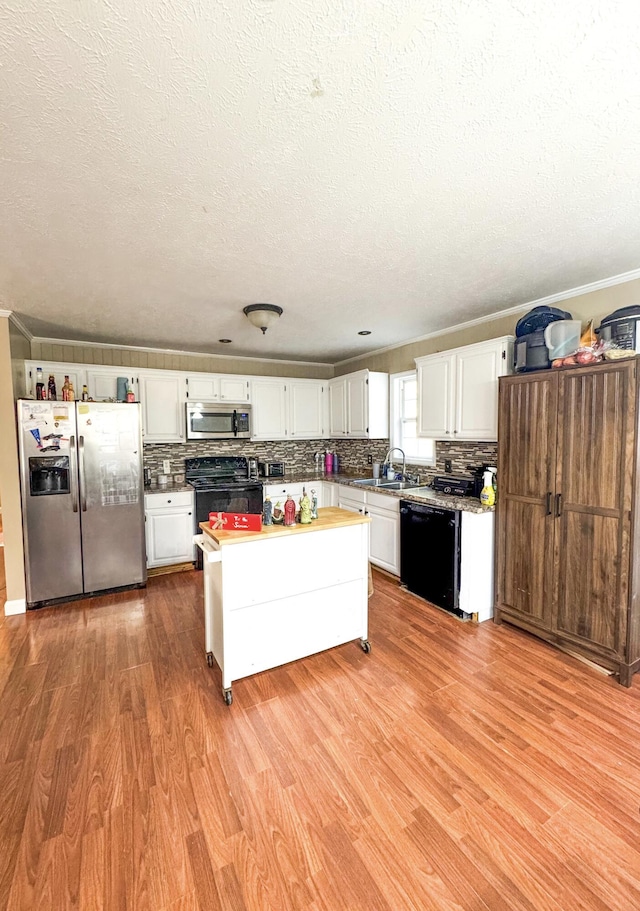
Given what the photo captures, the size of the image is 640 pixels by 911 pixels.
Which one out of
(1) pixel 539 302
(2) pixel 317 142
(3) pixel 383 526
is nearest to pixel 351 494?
(3) pixel 383 526

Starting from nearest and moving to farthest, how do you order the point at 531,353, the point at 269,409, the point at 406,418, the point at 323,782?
the point at 323,782
the point at 531,353
the point at 406,418
the point at 269,409

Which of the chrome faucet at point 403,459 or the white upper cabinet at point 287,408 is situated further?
the white upper cabinet at point 287,408

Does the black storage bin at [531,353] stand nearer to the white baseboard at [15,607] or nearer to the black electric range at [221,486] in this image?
the black electric range at [221,486]

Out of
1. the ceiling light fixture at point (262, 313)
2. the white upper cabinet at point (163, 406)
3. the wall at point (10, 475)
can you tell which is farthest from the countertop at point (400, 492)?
the wall at point (10, 475)

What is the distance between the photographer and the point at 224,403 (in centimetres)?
478

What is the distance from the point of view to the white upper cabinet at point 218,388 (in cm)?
462

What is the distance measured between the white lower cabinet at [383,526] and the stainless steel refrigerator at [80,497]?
7.48 ft

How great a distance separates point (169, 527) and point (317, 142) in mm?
3768

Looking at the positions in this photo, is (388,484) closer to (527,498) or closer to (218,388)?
(527,498)

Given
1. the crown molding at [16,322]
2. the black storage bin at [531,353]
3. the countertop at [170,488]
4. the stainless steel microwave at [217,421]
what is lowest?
the countertop at [170,488]

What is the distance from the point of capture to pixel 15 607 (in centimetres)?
332

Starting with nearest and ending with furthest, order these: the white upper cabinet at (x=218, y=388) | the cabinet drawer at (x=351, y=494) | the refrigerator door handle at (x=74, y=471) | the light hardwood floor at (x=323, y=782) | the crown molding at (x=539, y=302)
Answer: the light hardwood floor at (x=323, y=782)
the crown molding at (x=539, y=302)
the refrigerator door handle at (x=74, y=471)
the cabinet drawer at (x=351, y=494)
the white upper cabinet at (x=218, y=388)

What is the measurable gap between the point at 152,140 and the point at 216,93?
330 millimetres

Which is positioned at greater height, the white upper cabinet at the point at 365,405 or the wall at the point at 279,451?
the white upper cabinet at the point at 365,405
